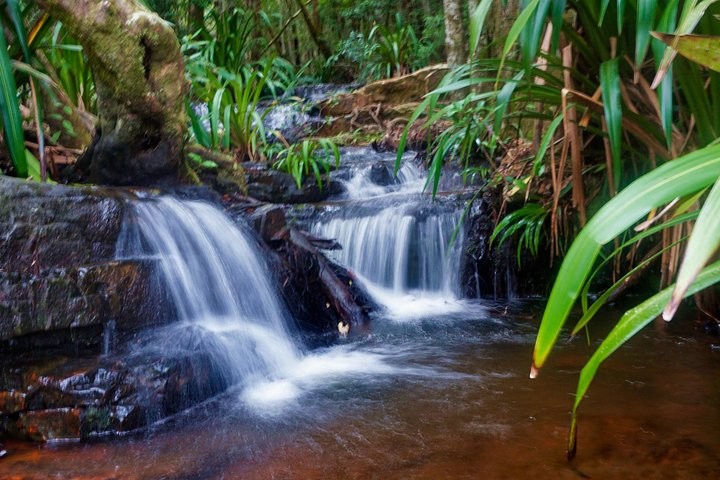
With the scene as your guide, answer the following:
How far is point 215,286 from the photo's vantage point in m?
2.88

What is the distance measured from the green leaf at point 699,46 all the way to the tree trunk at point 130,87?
3038mm

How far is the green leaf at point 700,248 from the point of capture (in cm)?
64

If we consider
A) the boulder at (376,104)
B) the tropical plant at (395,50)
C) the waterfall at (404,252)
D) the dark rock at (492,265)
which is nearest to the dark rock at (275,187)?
the waterfall at (404,252)

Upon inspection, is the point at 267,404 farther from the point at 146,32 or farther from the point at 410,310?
the point at 146,32

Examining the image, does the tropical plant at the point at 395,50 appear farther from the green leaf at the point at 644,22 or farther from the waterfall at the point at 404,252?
the green leaf at the point at 644,22

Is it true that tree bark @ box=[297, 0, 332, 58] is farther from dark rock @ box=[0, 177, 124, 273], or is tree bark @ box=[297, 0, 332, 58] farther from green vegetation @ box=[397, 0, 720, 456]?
dark rock @ box=[0, 177, 124, 273]

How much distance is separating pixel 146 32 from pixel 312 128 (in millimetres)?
4413

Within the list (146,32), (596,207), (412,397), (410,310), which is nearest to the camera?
(412,397)

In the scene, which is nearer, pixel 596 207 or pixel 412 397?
pixel 412 397

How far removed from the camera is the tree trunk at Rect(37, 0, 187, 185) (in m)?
3.14

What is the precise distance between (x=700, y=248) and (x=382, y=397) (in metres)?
1.62

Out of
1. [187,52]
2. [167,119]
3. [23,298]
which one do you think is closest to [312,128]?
[187,52]

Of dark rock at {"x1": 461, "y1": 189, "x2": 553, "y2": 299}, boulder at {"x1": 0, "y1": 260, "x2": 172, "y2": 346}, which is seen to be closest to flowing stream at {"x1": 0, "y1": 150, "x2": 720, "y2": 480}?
boulder at {"x1": 0, "y1": 260, "x2": 172, "y2": 346}

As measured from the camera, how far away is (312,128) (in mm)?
7633
